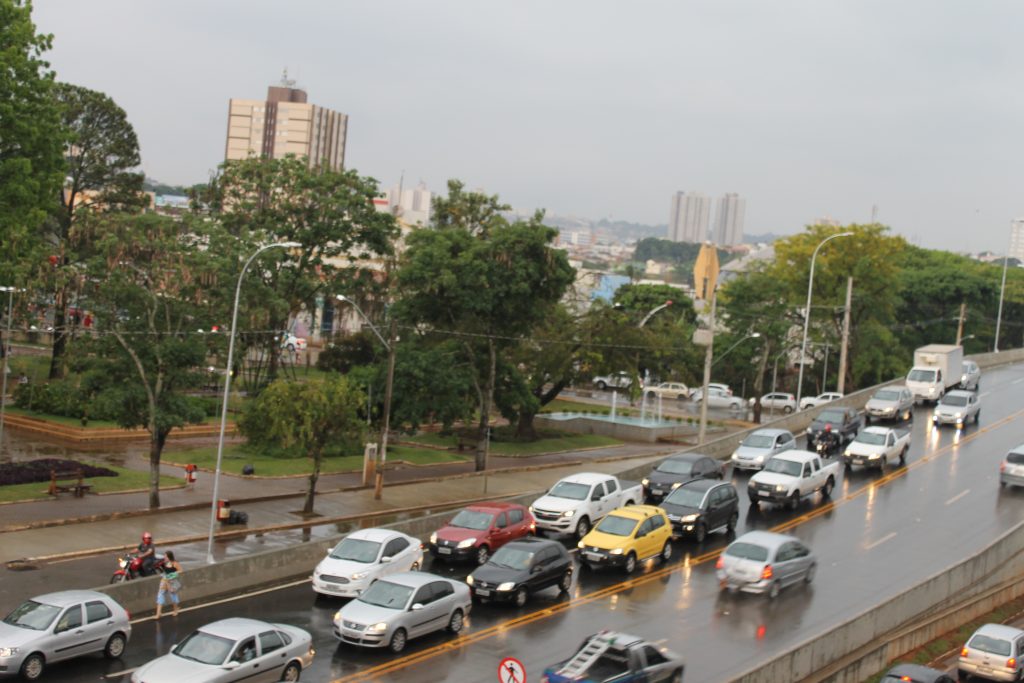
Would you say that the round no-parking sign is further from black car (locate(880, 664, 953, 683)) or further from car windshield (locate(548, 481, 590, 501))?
car windshield (locate(548, 481, 590, 501))

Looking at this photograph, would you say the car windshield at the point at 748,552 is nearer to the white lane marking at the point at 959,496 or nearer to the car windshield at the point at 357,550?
the car windshield at the point at 357,550

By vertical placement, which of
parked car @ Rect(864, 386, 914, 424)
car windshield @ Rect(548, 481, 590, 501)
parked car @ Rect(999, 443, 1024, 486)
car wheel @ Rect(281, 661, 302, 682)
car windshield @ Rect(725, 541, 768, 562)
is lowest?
car wheel @ Rect(281, 661, 302, 682)

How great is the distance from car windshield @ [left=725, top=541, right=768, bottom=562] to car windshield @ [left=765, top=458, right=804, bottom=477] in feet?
31.2

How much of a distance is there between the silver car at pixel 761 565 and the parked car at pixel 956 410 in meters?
27.2

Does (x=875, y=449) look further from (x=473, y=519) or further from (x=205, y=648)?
(x=205, y=648)

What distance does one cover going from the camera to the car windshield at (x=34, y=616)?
19.6m

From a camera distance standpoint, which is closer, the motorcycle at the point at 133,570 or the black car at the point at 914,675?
the black car at the point at 914,675

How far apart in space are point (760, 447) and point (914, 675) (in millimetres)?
21615

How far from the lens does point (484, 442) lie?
48.2m

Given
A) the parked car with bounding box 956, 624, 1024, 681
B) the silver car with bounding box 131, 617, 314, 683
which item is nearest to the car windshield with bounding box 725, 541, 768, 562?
the parked car with bounding box 956, 624, 1024, 681

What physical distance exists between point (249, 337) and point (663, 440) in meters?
28.4

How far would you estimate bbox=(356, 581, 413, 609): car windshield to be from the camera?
22.3 metres

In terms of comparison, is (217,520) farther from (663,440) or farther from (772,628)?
(663,440)

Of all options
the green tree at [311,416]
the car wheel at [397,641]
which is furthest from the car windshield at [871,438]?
the car wheel at [397,641]
